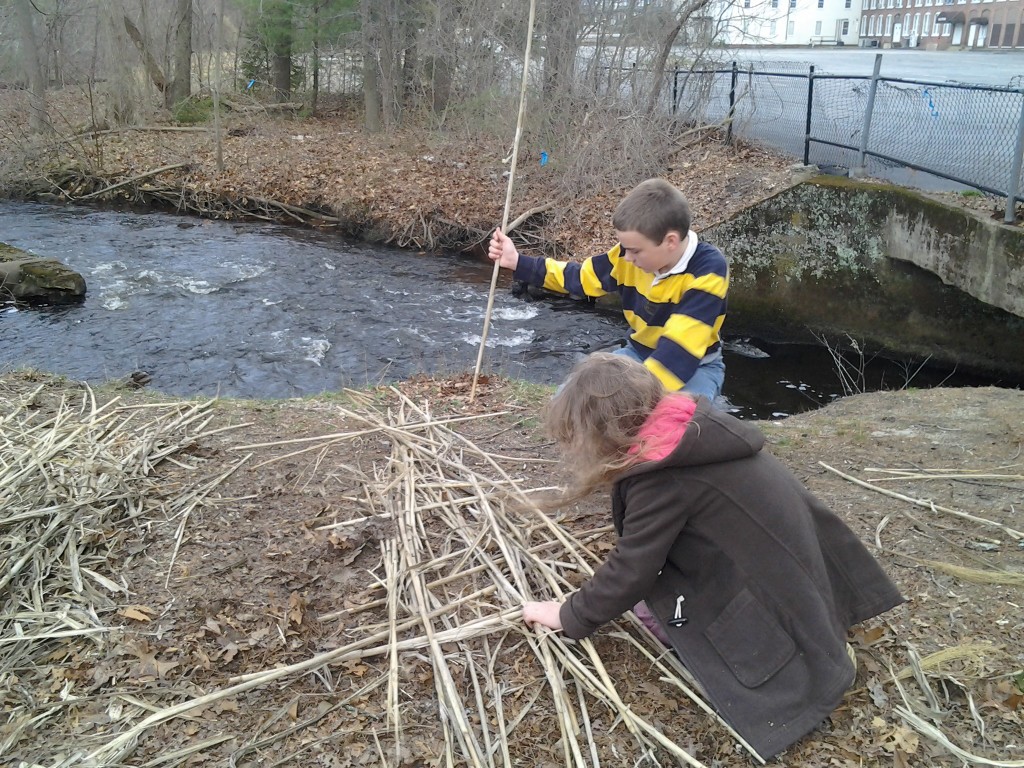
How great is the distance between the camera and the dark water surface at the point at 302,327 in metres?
8.27

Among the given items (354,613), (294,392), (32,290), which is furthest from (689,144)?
(354,613)

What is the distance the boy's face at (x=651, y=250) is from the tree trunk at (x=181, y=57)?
1895 centimetres

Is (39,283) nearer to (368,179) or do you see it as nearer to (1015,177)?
(368,179)

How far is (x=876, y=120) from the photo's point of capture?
34.9ft

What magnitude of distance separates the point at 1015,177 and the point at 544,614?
7.41 m

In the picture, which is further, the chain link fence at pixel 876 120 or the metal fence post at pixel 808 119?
the metal fence post at pixel 808 119

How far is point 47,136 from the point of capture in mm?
16141

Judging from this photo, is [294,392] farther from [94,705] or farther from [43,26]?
[43,26]

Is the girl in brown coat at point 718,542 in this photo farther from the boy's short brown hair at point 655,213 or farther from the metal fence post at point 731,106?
the metal fence post at point 731,106

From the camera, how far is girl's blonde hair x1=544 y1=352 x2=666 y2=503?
246 cm

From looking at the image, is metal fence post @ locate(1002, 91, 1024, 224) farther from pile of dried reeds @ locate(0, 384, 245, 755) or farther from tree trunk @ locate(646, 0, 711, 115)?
pile of dried reeds @ locate(0, 384, 245, 755)

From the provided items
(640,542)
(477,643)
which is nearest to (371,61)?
(477,643)

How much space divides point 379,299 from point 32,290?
4.19 meters

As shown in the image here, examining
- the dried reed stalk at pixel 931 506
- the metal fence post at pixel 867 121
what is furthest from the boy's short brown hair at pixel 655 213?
the metal fence post at pixel 867 121
